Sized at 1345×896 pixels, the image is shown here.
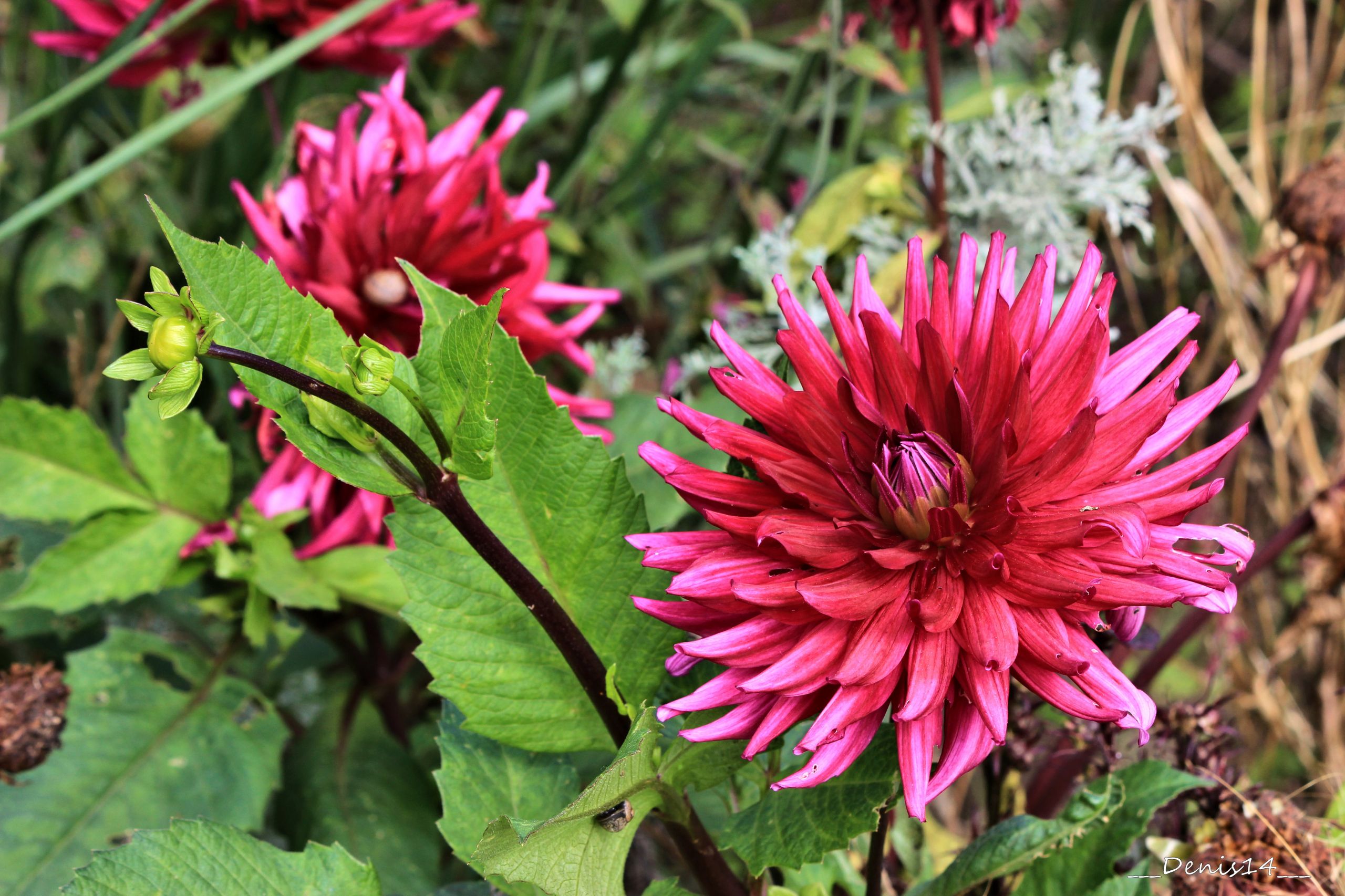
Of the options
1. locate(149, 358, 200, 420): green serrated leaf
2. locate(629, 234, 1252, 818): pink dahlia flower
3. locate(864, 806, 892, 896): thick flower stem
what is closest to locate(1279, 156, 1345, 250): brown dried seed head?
locate(629, 234, 1252, 818): pink dahlia flower

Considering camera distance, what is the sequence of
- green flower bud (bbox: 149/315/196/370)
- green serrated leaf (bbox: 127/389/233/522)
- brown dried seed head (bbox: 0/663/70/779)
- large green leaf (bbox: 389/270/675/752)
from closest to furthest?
green flower bud (bbox: 149/315/196/370) < large green leaf (bbox: 389/270/675/752) < brown dried seed head (bbox: 0/663/70/779) < green serrated leaf (bbox: 127/389/233/522)

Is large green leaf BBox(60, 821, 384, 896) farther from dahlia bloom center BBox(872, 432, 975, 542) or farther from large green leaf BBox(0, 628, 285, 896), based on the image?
dahlia bloom center BBox(872, 432, 975, 542)

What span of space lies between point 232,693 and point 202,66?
0.51m

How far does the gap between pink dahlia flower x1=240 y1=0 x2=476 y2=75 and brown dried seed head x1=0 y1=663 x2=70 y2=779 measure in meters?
0.48

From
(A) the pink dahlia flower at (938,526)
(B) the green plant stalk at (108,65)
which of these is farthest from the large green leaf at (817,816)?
(B) the green plant stalk at (108,65)

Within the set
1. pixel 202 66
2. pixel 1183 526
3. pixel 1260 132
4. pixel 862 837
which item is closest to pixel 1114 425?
pixel 1183 526

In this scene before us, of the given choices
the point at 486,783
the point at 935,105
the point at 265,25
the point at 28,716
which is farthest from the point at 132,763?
the point at 935,105

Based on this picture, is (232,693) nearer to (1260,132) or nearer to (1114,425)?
(1114,425)

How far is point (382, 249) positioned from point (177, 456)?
22cm

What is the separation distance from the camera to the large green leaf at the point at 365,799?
0.70 metres

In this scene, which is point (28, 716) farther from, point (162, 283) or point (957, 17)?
point (957, 17)

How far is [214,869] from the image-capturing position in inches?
18.9

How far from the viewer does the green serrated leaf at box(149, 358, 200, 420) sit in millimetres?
323

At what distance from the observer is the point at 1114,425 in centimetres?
41
